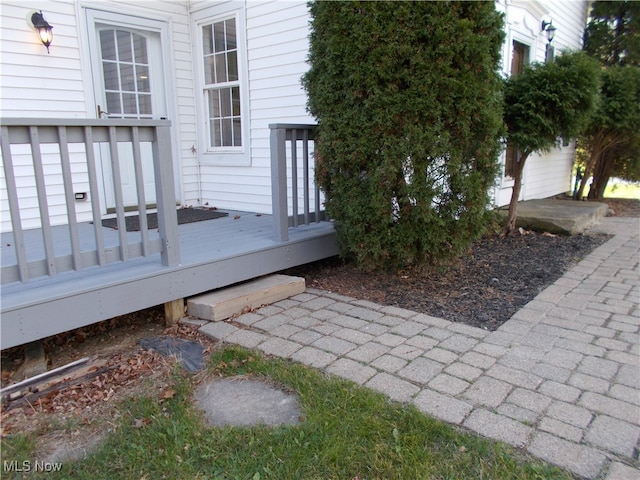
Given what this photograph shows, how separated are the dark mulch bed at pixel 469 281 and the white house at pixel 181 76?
1352mm

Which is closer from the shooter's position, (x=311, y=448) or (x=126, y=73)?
(x=311, y=448)

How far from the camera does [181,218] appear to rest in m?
5.09

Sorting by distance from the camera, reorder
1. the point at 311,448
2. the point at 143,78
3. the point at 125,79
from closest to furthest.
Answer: the point at 311,448 < the point at 125,79 < the point at 143,78

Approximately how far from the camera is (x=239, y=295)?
3.26 meters

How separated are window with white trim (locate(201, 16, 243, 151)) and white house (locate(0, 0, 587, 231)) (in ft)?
0.04

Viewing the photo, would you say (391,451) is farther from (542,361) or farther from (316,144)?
(316,144)

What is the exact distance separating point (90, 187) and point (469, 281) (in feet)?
9.14

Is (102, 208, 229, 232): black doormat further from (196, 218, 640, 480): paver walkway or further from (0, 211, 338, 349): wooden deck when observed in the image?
(196, 218, 640, 480): paver walkway

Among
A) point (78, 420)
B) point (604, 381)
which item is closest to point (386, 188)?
point (604, 381)

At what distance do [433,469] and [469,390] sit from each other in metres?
0.56

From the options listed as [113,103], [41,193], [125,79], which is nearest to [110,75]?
[125,79]

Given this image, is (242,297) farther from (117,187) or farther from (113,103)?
(113,103)

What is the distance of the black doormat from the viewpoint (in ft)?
15.2

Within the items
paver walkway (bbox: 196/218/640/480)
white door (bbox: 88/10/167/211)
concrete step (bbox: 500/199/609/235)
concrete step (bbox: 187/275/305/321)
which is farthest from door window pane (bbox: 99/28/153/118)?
concrete step (bbox: 500/199/609/235)
